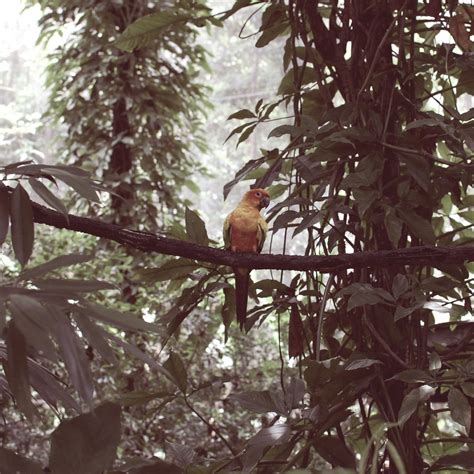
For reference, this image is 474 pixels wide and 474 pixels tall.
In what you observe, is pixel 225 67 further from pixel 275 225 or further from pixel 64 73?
pixel 275 225

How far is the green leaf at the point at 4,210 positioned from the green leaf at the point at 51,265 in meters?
0.04

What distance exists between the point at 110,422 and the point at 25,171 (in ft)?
0.83

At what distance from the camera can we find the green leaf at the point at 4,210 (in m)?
0.52

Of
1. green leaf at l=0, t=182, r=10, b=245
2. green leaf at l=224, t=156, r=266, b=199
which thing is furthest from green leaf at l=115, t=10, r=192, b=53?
green leaf at l=0, t=182, r=10, b=245

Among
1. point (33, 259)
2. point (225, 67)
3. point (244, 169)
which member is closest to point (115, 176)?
point (33, 259)

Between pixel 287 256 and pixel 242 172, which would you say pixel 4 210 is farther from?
pixel 242 172

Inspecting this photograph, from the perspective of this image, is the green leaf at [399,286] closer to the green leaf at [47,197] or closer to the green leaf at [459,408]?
Result: the green leaf at [459,408]

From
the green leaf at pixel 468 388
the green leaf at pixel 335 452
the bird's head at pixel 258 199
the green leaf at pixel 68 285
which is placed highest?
the bird's head at pixel 258 199

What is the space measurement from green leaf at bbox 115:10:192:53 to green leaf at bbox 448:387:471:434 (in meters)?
0.76

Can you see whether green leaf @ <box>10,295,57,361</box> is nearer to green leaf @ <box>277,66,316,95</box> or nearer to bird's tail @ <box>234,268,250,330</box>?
bird's tail @ <box>234,268,250,330</box>

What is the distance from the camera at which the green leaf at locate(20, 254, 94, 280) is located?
0.48 metres

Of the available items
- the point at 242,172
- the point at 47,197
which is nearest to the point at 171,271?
the point at 242,172

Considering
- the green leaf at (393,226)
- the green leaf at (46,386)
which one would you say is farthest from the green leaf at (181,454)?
the green leaf at (393,226)

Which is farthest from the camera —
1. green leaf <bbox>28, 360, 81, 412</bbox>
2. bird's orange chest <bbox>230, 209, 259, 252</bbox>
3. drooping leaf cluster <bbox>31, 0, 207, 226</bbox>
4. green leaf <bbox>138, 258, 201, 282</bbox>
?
drooping leaf cluster <bbox>31, 0, 207, 226</bbox>
